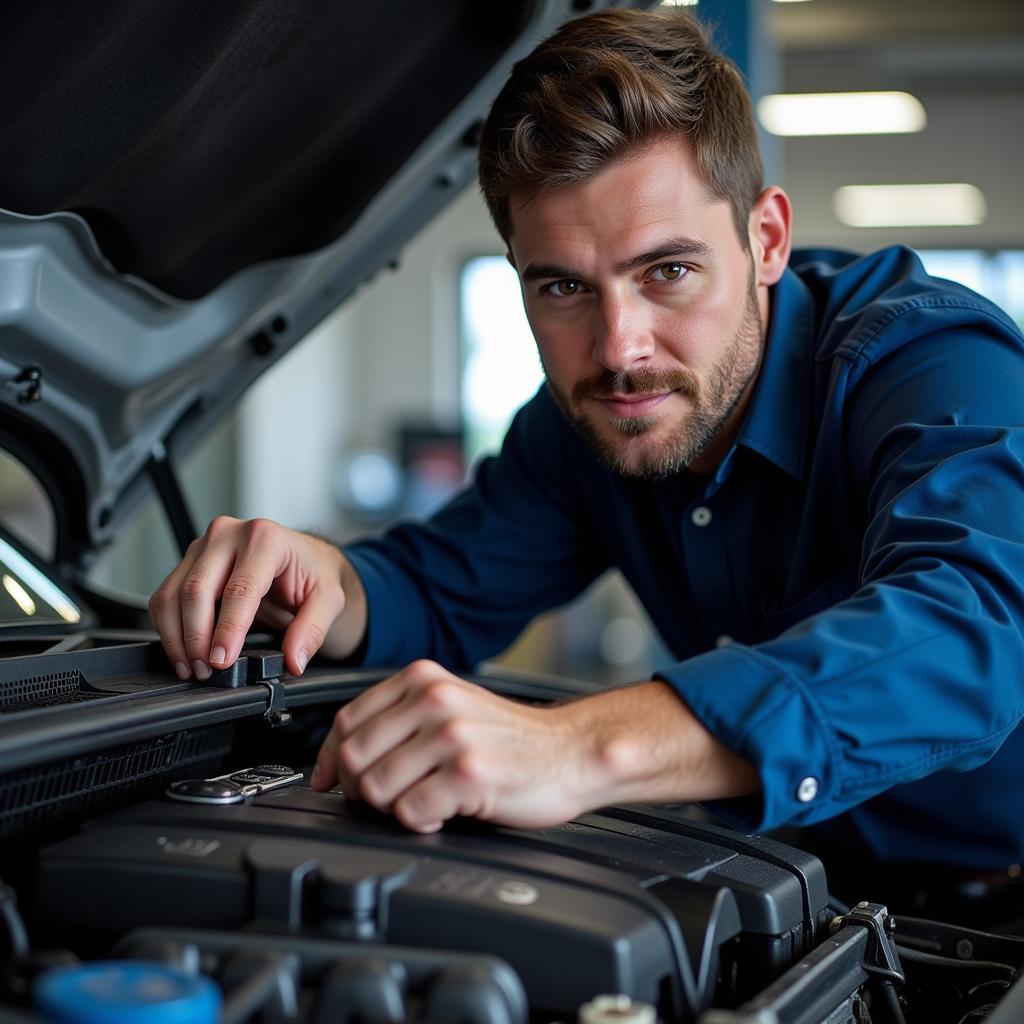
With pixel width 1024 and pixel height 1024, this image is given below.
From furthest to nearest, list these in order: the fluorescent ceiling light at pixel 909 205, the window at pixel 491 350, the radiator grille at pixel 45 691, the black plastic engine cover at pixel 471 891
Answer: the window at pixel 491 350, the fluorescent ceiling light at pixel 909 205, the radiator grille at pixel 45 691, the black plastic engine cover at pixel 471 891

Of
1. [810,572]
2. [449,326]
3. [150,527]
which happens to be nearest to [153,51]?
[810,572]

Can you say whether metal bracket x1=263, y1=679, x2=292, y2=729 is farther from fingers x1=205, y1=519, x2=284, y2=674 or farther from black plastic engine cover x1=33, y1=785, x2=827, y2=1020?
black plastic engine cover x1=33, y1=785, x2=827, y2=1020

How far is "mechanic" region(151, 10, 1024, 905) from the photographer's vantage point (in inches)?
32.0

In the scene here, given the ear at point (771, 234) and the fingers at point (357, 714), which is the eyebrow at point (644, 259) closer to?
the ear at point (771, 234)

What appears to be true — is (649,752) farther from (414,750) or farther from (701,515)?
(701,515)

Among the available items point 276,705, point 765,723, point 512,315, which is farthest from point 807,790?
point 512,315

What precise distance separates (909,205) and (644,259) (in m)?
7.98

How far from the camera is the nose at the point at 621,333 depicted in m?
1.17

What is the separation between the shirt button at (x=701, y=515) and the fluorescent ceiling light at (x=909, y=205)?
7.69 meters

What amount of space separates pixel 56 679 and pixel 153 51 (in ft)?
1.66

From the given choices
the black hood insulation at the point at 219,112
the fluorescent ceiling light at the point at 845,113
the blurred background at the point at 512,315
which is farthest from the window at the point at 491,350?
the black hood insulation at the point at 219,112

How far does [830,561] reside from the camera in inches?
50.7

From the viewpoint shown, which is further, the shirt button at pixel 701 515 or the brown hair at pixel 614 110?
the shirt button at pixel 701 515

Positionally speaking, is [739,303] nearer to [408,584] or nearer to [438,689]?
[408,584]
